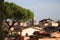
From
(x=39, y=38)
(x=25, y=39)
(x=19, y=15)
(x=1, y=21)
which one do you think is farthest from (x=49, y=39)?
(x=1, y=21)

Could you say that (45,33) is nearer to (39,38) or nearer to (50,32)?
(50,32)

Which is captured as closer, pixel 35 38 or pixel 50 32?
pixel 35 38

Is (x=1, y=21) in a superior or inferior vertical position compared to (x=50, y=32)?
superior

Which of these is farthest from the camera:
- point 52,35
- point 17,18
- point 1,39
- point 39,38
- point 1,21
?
point 17,18

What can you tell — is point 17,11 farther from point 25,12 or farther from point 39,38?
point 39,38

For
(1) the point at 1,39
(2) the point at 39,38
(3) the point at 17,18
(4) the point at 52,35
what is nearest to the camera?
(1) the point at 1,39

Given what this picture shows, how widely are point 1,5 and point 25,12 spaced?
1151 cm

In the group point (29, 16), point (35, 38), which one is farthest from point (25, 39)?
point (29, 16)

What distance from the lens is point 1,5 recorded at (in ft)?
52.3

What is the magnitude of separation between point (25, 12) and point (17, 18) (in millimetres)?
1157

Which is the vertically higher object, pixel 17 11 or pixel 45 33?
pixel 17 11

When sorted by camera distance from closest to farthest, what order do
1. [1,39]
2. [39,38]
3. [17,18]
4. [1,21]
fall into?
[1,39], [1,21], [39,38], [17,18]

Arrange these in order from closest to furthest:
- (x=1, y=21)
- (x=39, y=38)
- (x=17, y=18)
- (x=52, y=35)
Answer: (x=1, y=21)
(x=39, y=38)
(x=52, y=35)
(x=17, y=18)

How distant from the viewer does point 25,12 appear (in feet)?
89.8
